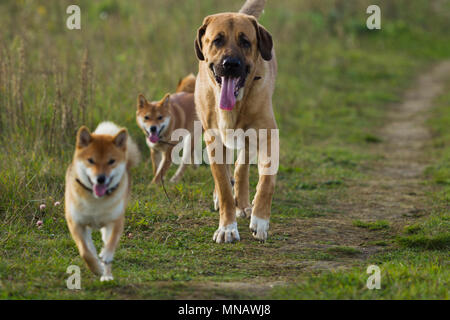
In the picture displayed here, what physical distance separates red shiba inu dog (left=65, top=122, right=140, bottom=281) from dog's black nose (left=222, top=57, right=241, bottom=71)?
4.29ft

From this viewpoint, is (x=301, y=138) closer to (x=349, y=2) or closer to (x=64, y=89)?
(x=64, y=89)

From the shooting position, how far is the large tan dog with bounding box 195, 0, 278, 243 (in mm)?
5219

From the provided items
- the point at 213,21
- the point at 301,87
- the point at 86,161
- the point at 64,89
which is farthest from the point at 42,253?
the point at 301,87

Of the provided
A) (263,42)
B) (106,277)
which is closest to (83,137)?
(106,277)

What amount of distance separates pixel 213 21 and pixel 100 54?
5.03 meters

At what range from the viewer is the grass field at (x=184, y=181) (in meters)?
4.18

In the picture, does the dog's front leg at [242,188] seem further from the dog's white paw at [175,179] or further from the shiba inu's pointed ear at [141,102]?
the shiba inu's pointed ear at [141,102]

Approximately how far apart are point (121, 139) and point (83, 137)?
23cm

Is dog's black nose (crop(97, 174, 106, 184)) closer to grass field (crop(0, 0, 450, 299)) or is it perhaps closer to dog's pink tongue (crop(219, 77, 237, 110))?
grass field (crop(0, 0, 450, 299))

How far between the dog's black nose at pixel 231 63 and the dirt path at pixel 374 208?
1.43 metres

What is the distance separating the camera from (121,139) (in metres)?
3.98

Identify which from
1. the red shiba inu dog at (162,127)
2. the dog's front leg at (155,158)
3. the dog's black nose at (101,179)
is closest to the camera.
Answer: the dog's black nose at (101,179)

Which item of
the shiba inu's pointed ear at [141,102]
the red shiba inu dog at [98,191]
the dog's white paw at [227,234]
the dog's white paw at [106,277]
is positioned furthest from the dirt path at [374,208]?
the shiba inu's pointed ear at [141,102]

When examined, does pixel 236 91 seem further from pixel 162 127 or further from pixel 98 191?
pixel 162 127
